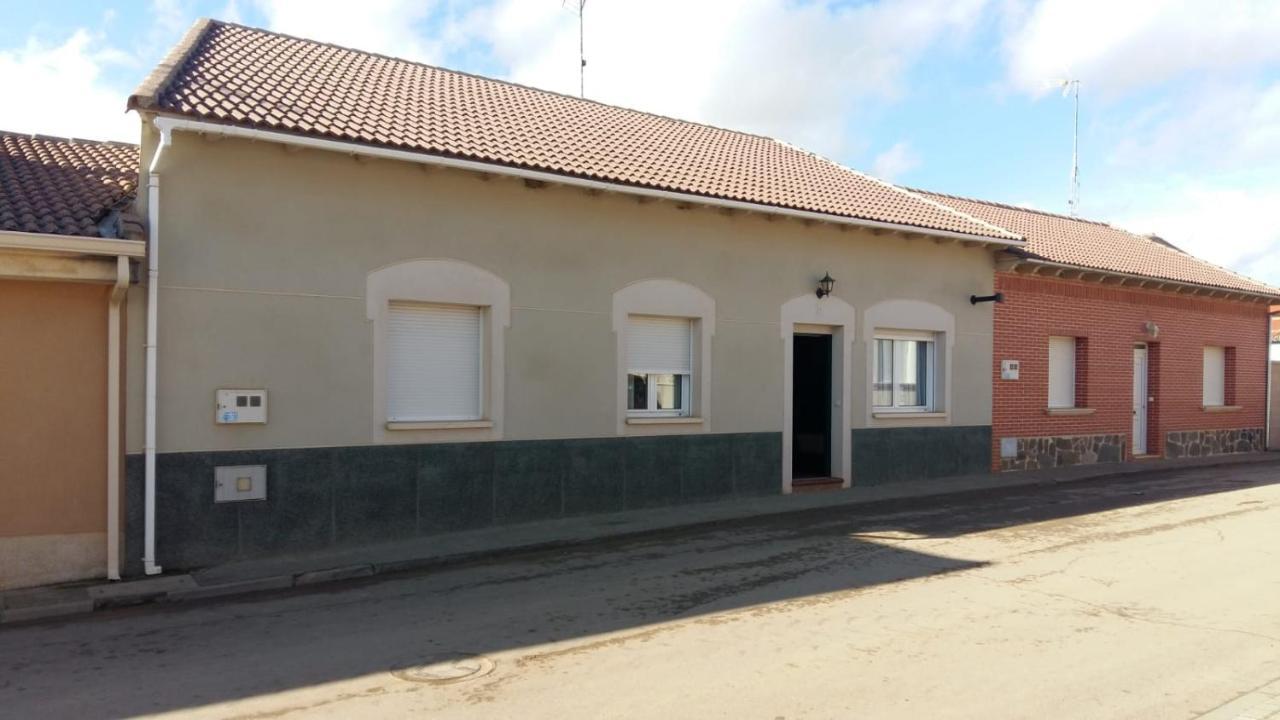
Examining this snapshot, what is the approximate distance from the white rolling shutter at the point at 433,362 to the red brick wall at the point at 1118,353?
9.69 metres

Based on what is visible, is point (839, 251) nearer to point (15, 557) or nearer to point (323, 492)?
point (323, 492)

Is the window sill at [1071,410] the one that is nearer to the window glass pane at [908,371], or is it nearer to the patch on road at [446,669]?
the window glass pane at [908,371]

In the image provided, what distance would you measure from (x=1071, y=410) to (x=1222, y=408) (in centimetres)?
587

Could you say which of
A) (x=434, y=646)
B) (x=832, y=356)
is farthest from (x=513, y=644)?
(x=832, y=356)

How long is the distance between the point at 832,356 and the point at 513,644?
9173 mm

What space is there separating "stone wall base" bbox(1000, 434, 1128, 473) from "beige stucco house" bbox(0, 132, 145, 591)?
13652mm

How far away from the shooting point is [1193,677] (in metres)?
5.50

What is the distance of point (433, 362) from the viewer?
10.6 metres

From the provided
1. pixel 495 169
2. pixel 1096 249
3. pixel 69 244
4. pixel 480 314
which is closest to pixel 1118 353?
pixel 1096 249

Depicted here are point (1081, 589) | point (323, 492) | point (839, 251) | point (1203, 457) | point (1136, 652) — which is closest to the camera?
point (1136, 652)

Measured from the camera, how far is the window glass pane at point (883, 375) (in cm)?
1496

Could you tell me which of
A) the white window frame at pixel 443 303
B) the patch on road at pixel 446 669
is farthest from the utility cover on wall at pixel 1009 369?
the patch on road at pixel 446 669

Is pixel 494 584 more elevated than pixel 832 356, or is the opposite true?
pixel 832 356

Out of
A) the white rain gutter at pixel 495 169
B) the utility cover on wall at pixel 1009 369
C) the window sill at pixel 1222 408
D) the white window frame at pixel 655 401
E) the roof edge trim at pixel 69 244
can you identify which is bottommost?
the window sill at pixel 1222 408
